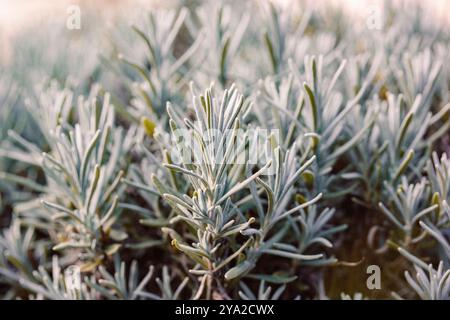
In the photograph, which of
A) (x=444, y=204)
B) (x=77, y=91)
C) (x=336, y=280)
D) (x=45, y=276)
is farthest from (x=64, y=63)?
(x=444, y=204)

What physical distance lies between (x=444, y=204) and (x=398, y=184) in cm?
17

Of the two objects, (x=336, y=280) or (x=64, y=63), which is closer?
(x=336, y=280)

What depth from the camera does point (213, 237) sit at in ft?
2.92

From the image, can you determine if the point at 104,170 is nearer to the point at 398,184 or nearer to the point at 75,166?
the point at 75,166

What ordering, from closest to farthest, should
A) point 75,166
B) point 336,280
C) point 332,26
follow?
point 75,166
point 336,280
point 332,26

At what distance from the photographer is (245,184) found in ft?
2.68

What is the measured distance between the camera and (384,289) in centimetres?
111

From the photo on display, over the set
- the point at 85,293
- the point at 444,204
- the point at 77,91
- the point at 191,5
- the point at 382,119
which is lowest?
the point at 85,293

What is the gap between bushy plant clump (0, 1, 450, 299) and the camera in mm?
886

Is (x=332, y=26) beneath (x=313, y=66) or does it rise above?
above

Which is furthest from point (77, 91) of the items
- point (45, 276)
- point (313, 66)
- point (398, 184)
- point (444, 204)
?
point (444, 204)

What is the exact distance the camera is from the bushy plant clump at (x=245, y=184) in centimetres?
89

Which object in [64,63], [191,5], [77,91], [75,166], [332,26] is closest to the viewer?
[75,166]

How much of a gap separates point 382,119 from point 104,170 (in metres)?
0.54
